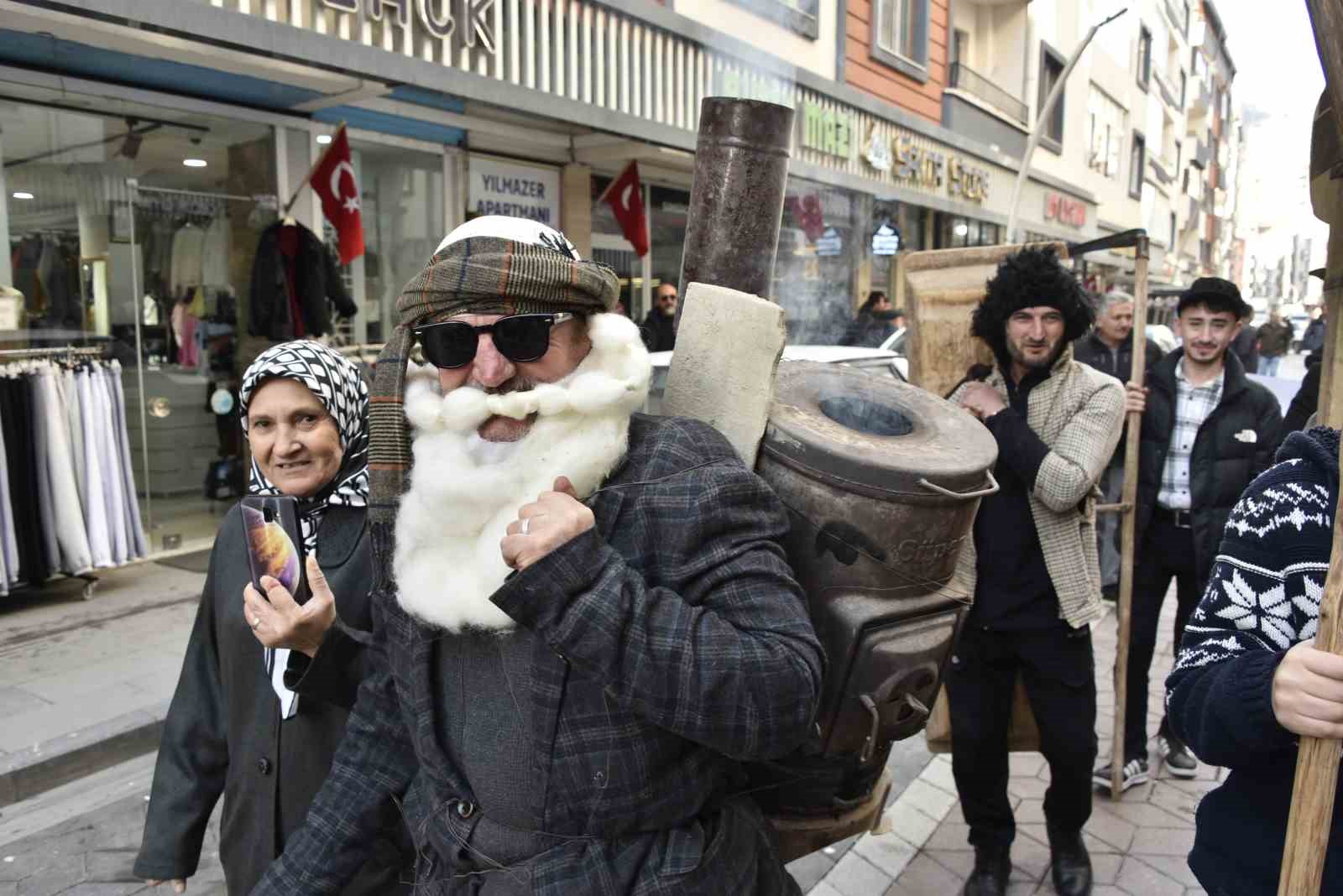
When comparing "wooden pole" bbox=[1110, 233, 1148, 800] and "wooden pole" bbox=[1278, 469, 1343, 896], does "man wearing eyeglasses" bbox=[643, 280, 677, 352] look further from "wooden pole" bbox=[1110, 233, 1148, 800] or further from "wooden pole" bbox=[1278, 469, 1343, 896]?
"wooden pole" bbox=[1278, 469, 1343, 896]

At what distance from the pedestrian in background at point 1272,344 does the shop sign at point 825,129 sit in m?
14.1

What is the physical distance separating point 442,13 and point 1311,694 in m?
6.40

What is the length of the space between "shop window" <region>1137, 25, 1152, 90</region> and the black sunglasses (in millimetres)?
27894

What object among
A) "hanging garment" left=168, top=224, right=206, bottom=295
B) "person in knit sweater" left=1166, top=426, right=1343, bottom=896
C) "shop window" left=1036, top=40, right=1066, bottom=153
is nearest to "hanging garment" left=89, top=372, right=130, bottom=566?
"hanging garment" left=168, top=224, right=206, bottom=295

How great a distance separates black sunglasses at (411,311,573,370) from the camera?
156 centimetres

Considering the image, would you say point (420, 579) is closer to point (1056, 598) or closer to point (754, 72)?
→ point (1056, 598)

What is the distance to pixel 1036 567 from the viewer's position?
9.64ft

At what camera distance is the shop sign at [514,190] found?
8859mm

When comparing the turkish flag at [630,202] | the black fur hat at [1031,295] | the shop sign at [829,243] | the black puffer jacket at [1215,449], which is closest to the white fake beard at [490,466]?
the black fur hat at [1031,295]

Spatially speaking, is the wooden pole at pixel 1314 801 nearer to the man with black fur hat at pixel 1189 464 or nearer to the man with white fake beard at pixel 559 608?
the man with white fake beard at pixel 559 608

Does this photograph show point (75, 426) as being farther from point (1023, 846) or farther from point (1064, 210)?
point (1064, 210)

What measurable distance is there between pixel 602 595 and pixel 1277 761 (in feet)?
3.42

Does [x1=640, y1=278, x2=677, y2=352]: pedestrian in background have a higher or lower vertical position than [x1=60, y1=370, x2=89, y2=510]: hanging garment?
higher

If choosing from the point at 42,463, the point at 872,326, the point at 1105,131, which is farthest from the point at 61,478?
the point at 1105,131
